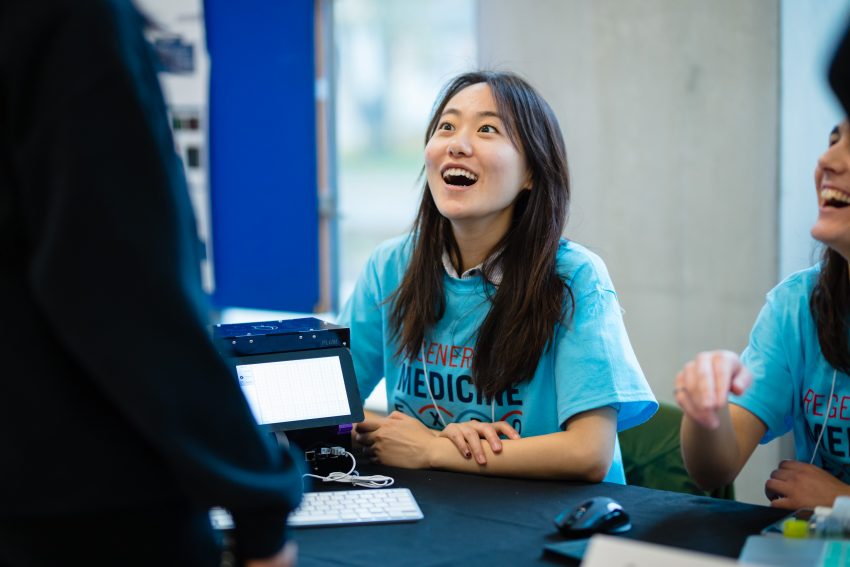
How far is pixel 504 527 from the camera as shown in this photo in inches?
58.1

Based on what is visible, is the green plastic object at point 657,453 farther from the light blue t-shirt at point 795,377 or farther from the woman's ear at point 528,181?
the woman's ear at point 528,181

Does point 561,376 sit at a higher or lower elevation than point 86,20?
lower

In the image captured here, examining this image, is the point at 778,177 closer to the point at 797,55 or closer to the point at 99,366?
the point at 797,55

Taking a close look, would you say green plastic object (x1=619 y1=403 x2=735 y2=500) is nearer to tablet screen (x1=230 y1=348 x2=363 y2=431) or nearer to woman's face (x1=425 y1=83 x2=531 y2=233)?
woman's face (x1=425 y1=83 x2=531 y2=233)

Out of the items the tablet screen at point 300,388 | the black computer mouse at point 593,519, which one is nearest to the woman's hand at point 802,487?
the black computer mouse at point 593,519

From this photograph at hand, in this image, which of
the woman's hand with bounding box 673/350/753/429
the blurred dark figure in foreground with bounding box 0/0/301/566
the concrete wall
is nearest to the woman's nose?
the woman's hand with bounding box 673/350/753/429

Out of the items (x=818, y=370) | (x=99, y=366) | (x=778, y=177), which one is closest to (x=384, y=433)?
(x=818, y=370)

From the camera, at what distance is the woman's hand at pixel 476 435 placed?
1797mm

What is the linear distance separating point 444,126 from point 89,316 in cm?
149

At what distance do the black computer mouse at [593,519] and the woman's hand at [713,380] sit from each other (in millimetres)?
217

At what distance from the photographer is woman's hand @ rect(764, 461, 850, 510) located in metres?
1.63

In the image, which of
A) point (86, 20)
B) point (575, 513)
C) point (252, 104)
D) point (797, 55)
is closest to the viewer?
point (86, 20)

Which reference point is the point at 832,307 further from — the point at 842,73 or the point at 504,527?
the point at 842,73

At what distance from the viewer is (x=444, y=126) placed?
87.6 inches
